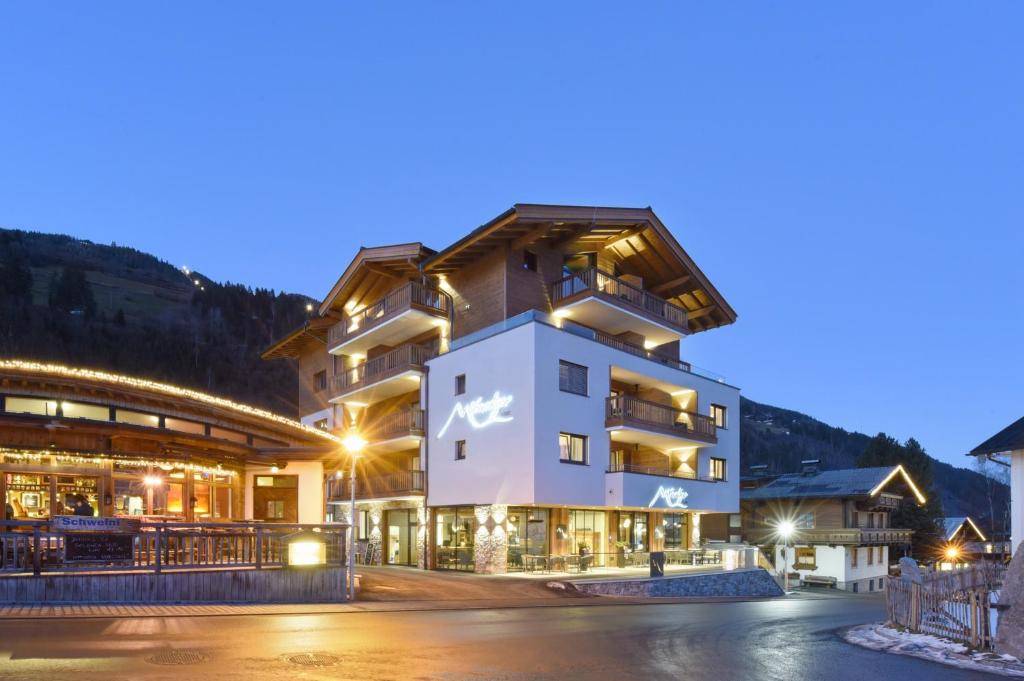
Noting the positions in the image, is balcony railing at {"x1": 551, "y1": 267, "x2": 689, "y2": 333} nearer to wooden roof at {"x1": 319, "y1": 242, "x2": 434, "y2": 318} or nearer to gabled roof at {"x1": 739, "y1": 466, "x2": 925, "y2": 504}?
wooden roof at {"x1": 319, "y1": 242, "x2": 434, "y2": 318}

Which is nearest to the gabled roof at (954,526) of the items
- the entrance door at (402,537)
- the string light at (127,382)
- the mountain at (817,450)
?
the entrance door at (402,537)

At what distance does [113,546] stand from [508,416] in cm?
1697

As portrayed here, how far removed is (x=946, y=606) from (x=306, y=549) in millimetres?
14059

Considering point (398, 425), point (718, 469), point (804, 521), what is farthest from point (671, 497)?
point (804, 521)

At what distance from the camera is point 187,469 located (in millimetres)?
24812

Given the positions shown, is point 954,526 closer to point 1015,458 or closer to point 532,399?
point 1015,458

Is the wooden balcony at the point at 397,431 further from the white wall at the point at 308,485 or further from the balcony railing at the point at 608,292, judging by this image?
the white wall at the point at 308,485

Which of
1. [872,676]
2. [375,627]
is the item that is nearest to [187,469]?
[375,627]

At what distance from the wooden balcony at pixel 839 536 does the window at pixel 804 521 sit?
1.14ft

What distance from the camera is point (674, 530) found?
41.6 meters

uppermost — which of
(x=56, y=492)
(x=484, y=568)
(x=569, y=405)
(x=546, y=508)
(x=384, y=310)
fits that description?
(x=384, y=310)

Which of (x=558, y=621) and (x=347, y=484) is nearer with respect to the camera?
(x=558, y=621)

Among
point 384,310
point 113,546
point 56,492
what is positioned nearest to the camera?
point 113,546

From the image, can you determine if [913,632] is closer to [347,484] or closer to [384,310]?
[384,310]
